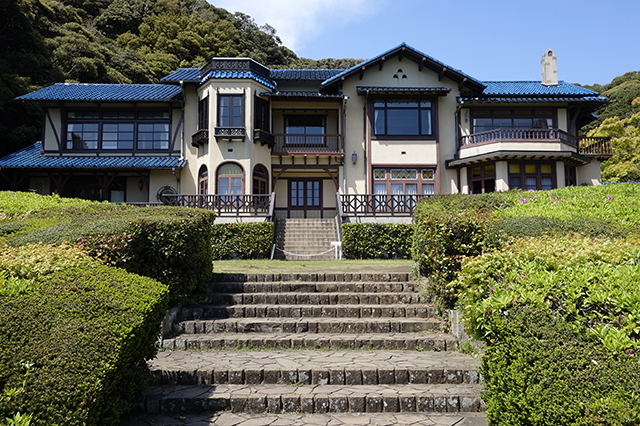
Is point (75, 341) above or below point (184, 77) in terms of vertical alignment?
below

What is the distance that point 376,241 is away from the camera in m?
15.5

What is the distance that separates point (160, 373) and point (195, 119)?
61.3 feet

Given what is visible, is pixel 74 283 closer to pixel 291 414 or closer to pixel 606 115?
pixel 291 414

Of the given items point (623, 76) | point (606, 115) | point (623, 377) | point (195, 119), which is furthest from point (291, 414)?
point (623, 76)

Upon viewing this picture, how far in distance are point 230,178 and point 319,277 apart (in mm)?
12808

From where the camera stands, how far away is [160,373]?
529 centimetres

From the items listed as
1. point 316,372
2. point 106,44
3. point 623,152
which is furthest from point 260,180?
point 623,152

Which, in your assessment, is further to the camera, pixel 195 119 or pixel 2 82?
pixel 2 82

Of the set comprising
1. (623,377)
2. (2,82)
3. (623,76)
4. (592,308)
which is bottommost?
(623,377)

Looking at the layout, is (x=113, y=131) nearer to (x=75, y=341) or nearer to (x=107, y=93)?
(x=107, y=93)

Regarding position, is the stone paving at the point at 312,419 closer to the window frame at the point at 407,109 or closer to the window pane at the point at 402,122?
the window frame at the point at 407,109

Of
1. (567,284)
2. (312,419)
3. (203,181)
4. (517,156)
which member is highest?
(517,156)

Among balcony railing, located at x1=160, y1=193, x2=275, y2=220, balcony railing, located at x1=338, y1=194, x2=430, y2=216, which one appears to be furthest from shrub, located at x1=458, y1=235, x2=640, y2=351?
balcony railing, located at x1=160, y1=193, x2=275, y2=220

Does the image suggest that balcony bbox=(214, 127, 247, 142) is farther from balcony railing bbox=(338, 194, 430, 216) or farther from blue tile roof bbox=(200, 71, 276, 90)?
balcony railing bbox=(338, 194, 430, 216)
